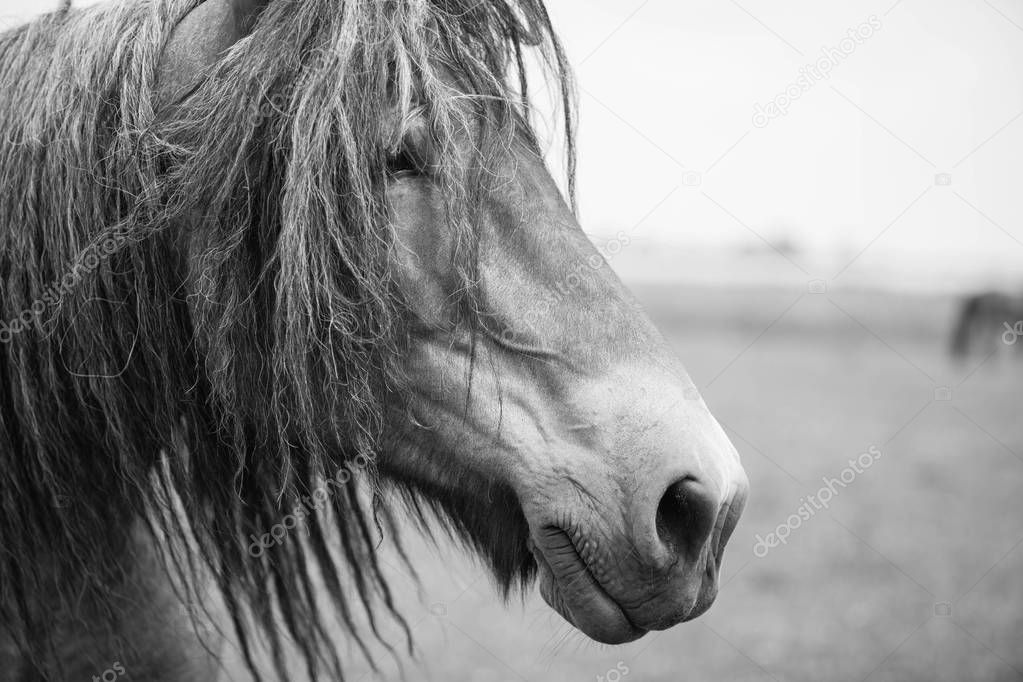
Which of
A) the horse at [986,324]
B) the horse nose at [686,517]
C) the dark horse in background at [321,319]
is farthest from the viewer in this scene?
the horse at [986,324]

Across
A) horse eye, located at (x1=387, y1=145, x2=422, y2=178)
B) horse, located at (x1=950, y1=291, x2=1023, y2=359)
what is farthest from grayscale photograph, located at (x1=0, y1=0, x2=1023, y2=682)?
horse, located at (x1=950, y1=291, x2=1023, y2=359)

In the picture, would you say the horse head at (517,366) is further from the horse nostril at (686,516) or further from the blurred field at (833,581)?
the blurred field at (833,581)

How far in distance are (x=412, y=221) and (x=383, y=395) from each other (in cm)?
39

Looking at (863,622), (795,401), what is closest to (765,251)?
(795,401)

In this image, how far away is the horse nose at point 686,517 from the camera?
5.28ft

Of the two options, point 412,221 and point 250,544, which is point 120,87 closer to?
point 412,221

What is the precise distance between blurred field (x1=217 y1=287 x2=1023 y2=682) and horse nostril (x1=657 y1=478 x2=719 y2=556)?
55cm

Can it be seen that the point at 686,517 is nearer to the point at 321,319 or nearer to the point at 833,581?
the point at 321,319

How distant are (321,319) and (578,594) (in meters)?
0.81

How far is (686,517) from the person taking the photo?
5.53 feet

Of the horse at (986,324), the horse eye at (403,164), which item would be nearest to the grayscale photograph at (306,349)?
the horse eye at (403,164)

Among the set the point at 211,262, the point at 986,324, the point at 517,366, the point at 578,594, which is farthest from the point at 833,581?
the point at 986,324

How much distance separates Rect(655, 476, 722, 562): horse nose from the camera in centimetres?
161

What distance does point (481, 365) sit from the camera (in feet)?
5.76
